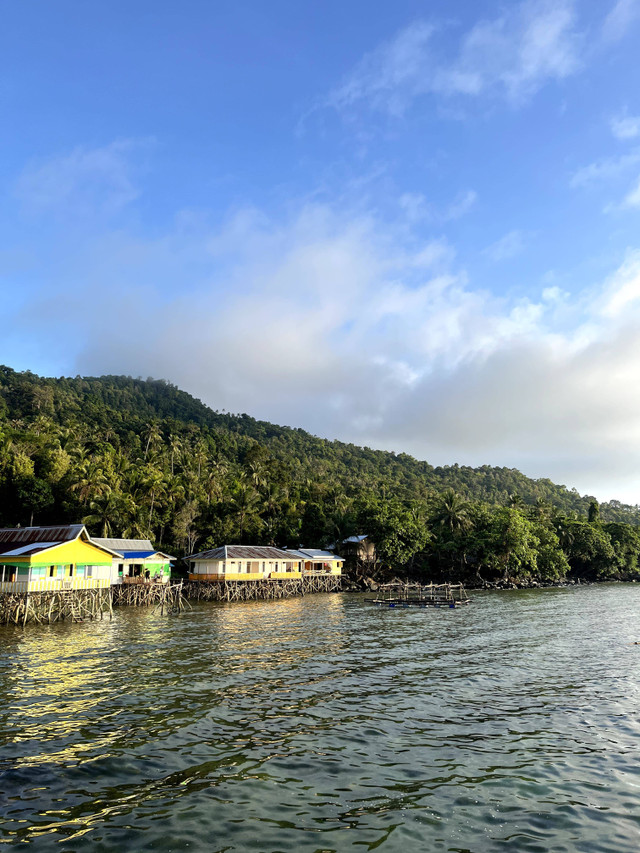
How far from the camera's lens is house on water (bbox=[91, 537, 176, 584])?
193 ft

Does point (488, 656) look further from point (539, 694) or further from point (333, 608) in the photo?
point (333, 608)

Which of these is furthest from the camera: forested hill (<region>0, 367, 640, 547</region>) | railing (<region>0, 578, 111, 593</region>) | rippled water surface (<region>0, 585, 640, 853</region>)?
forested hill (<region>0, 367, 640, 547</region>)

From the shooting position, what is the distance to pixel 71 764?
13609 millimetres

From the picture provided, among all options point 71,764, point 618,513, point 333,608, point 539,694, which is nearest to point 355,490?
point 333,608

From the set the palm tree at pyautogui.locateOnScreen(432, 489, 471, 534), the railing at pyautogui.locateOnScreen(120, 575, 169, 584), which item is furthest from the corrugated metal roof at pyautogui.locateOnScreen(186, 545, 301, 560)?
the palm tree at pyautogui.locateOnScreen(432, 489, 471, 534)

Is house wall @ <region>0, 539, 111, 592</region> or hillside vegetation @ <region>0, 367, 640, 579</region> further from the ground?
hillside vegetation @ <region>0, 367, 640, 579</region>

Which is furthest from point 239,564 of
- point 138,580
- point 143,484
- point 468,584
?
point 468,584

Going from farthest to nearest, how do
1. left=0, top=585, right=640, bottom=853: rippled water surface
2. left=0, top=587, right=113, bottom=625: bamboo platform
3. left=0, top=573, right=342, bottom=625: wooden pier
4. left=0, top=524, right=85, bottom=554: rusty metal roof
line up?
left=0, top=524, right=85, bottom=554: rusty metal roof < left=0, top=573, right=342, bottom=625: wooden pier < left=0, top=587, right=113, bottom=625: bamboo platform < left=0, top=585, right=640, bottom=853: rippled water surface

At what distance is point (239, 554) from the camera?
212ft

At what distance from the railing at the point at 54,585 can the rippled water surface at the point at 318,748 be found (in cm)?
1220

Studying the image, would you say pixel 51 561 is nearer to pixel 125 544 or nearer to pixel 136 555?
pixel 136 555

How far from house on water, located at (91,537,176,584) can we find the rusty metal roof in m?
10.6

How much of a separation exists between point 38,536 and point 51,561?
588cm

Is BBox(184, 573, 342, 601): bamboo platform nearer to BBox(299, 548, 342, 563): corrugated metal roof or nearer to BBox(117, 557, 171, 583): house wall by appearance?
BBox(117, 557, 171, 583): house wall
